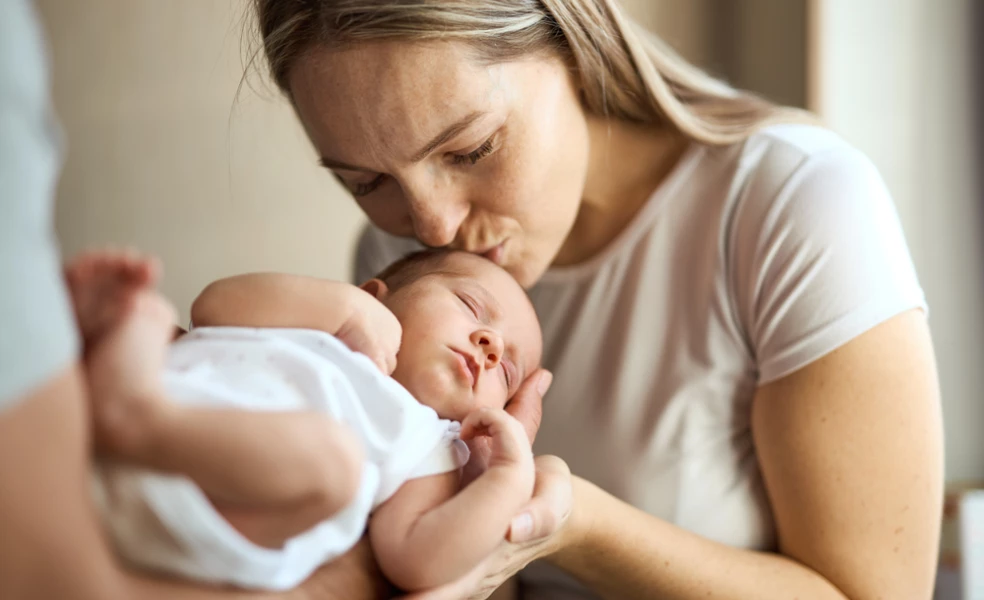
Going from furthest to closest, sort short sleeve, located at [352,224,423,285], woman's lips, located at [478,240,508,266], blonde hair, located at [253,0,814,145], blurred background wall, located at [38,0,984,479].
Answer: blurred background wall, located at [38,0,984,479] → short sleeve, located at [352,224,423,285] → woman's lips, located at [478,240,508,266] → blonde hair, located at [253,0,814,145]

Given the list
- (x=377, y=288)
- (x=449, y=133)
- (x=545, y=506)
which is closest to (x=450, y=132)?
(x=449, y=133)

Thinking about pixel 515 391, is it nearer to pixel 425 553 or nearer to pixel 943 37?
pixel 425 553

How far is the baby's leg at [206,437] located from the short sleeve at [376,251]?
3.56 feet

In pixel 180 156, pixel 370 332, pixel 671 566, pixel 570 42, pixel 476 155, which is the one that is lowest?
pixel 671 566

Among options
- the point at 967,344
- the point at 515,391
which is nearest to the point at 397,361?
the point at 515,391

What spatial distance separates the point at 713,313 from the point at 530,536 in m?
0.62

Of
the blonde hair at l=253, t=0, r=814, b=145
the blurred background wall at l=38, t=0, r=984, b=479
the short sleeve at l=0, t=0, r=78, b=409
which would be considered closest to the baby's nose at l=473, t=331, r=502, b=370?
the blonde hair at l=253, t=0, r=814, b=145

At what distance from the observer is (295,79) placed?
119cm

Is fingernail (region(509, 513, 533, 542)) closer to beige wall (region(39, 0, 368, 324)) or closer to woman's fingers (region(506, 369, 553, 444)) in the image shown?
woman's fingers (region(506, 369, 553, 444))

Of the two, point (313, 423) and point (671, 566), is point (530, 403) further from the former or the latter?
point (313, 423)

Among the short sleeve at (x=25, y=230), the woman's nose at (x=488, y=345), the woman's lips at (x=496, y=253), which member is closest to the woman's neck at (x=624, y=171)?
the woman's lips at (x=496, y=253)

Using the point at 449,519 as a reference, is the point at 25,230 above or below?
above

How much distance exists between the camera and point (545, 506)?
975mm

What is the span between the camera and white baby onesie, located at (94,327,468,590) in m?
0.71
